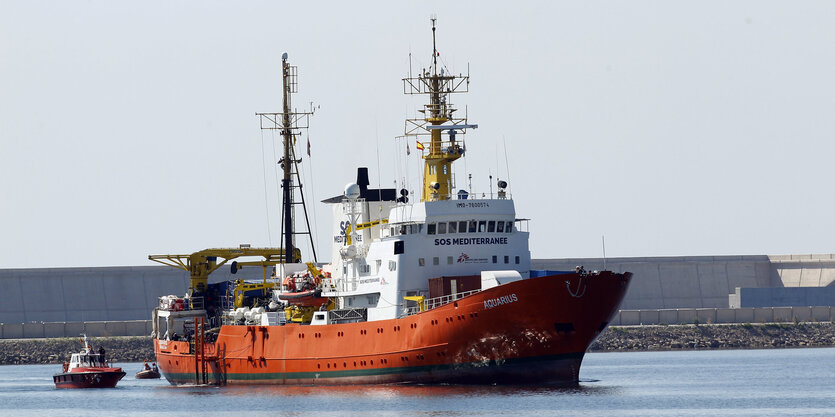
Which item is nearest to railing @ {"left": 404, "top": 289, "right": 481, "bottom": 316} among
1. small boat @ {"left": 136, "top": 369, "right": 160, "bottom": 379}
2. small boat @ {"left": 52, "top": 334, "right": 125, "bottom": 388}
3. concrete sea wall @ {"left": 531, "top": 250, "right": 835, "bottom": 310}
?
small boat @ {"left": 52, "top": 334, "right": 125, "bottom": 388}

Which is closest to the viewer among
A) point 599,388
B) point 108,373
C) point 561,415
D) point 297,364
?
point 561,415

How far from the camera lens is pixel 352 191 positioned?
6669 centimetres

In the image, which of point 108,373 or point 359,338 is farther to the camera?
point 108,373

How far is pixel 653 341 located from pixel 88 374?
4512cm

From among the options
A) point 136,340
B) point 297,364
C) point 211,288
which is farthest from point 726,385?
point 136,340

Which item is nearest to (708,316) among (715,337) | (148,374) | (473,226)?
(715,337)

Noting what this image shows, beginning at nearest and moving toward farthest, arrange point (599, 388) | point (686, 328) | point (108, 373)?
point (599, 388) → point (108, 373) → point (686, 328)

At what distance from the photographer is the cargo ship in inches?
2276

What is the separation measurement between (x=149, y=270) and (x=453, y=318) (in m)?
69.9

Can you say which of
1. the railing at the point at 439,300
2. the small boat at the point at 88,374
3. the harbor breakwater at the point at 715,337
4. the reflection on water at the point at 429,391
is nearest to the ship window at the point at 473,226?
the railing at the point at 439,300

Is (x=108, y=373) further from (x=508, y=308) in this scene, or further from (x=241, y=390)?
(x=508, y=308)

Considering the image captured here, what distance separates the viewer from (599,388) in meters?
61.0

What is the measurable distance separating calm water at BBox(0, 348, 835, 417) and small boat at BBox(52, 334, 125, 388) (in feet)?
2.77

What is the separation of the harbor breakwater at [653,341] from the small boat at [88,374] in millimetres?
30196
